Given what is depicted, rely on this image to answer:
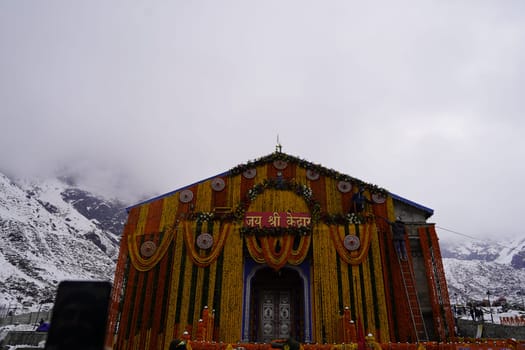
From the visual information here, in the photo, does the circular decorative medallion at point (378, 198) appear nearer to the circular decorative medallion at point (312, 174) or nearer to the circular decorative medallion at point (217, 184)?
the circular decorative medallion at point (312, 174)

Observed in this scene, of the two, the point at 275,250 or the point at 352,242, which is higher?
the point at 352,242

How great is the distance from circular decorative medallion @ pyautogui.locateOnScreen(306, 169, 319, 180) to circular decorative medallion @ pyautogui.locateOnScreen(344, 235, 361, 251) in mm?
3464

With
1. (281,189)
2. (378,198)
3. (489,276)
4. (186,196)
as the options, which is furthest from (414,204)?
(489,276)

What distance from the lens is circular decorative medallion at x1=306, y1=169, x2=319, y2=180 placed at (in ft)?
55.1

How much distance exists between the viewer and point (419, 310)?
45.8ft

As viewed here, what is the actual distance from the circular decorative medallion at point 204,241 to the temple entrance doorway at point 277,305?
3055 mm

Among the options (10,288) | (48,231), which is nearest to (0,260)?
(10,288)

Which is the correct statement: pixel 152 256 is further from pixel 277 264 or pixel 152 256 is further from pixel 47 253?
pixel 47 253

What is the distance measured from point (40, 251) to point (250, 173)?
212 feet

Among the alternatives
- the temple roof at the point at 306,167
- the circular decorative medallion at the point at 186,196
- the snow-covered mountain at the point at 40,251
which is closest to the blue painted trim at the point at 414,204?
the temple roof at the point at 306,167

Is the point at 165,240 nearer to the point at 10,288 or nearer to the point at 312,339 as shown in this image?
the point at 312,339

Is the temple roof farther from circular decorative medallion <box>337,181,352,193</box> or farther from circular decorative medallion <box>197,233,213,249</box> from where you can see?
circular decorative medallion <box>197,233,213,249</box>

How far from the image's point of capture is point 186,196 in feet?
54.0

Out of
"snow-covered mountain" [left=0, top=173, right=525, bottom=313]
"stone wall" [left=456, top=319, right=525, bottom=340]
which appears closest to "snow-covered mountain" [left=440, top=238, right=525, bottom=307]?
"snow-covered mountain" [left=0, top=173, right=525, bottom=313]
